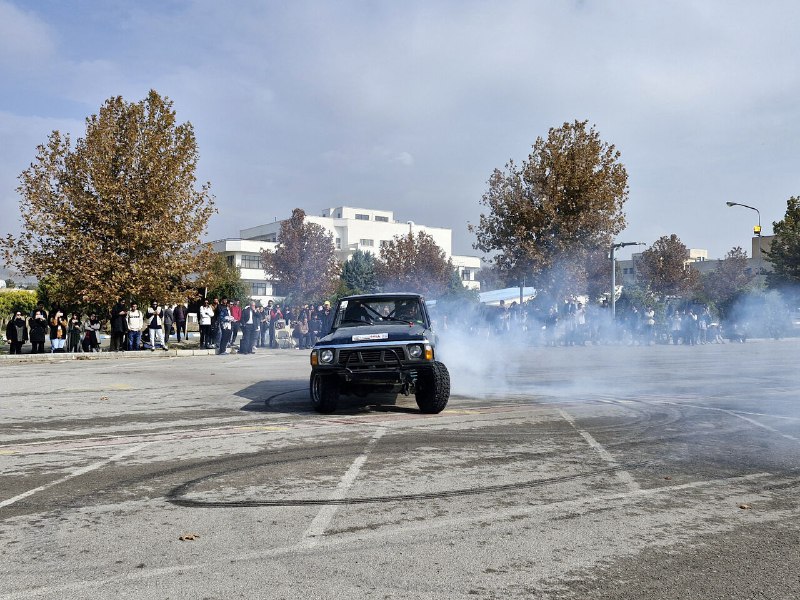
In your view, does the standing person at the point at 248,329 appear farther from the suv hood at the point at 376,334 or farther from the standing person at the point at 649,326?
the standing person at the point at 649,326

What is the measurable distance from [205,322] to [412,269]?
39318mm

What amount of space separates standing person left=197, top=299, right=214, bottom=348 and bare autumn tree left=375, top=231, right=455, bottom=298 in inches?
1464

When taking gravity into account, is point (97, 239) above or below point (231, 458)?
above

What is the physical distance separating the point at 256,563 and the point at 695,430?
6294 mm

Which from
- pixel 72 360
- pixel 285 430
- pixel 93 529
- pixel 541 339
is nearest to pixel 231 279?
pixel 541 339

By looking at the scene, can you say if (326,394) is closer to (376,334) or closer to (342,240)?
(376,334)

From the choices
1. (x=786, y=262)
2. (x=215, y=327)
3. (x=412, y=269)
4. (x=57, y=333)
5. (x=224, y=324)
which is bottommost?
(x=57, y=333)

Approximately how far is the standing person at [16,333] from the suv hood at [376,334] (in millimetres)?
16080

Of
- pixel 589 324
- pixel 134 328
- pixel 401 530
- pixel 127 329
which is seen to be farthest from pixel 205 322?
pixel 401 530

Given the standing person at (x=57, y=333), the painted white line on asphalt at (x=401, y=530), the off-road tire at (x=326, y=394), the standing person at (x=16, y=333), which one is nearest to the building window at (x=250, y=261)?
the standing person at (x=57, y=333)

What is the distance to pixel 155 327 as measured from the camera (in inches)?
992

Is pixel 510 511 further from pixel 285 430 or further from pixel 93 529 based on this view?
pixel 285 430

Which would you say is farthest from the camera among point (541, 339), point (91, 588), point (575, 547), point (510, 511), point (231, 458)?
point (541, 339)

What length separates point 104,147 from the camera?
25406 mm
